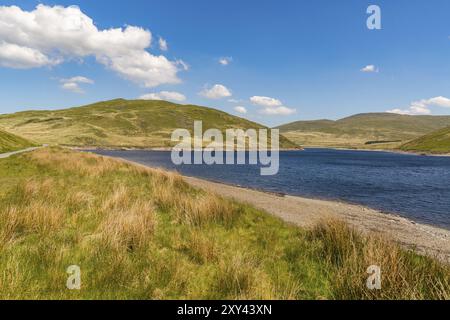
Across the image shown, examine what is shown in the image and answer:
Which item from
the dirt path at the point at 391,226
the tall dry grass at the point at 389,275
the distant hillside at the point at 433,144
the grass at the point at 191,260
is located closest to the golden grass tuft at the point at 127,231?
the grass at the point at 191,260

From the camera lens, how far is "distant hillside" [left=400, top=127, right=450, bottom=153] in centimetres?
13152

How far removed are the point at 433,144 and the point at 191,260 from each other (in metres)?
170

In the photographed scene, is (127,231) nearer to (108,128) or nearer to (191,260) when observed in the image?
(191,260)

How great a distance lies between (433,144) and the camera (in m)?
141

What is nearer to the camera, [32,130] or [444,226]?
[444,226]

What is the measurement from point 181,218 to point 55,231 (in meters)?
3.48

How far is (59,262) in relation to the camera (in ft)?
16.5

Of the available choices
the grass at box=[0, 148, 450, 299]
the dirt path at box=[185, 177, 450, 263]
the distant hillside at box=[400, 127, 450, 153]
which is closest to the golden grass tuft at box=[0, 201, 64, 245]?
the grass at box=[0, 148, 450, 299]

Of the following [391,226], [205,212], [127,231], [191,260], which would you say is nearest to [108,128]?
[391,226]

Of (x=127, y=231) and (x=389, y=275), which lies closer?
(x=389, y=275)

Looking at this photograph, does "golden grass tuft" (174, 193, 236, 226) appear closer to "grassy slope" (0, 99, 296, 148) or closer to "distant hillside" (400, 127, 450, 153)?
"grassy slope" (0, 99, 296, 148)

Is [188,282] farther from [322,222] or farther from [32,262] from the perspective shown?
[322,222]
